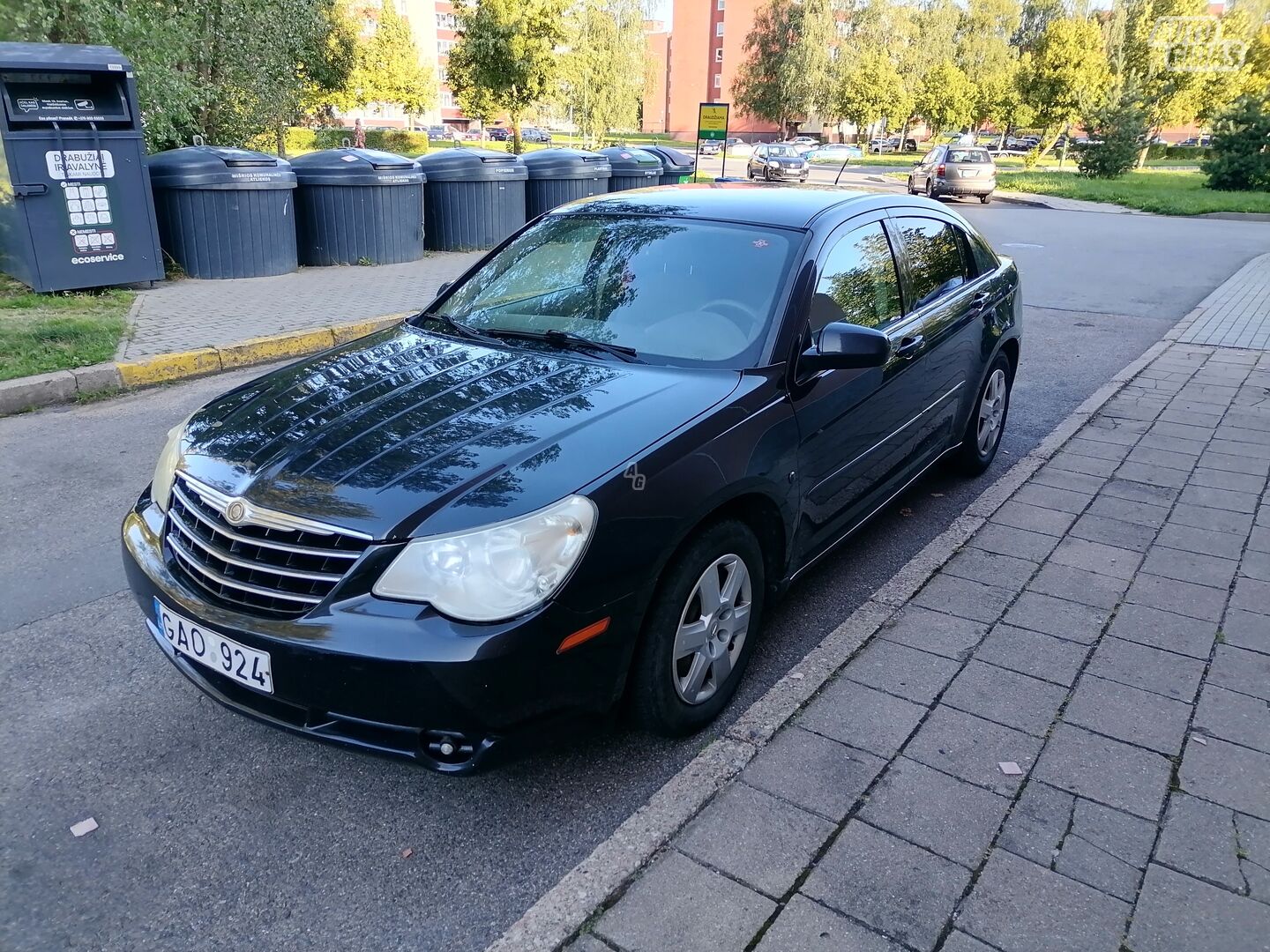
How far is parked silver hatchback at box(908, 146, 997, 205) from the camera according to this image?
90.1 feet

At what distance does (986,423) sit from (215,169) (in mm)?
8130

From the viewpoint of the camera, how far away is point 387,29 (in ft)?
177

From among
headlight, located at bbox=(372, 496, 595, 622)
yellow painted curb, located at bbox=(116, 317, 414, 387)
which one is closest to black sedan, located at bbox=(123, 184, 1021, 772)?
headlight, located at bbox=(372, 496, 595, 622)

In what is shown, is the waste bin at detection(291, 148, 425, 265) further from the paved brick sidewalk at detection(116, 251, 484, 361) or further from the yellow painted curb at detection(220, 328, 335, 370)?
the yellow painted curb at detection(220, 328, 335, 370)

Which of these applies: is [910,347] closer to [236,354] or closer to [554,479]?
[554,479]

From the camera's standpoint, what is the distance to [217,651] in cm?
251

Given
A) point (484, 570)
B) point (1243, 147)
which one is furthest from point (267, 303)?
point (1243, 147)

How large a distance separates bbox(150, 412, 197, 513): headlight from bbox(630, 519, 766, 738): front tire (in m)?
1.55

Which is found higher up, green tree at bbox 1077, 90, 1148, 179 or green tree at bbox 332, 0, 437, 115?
green tree at bbox 332, 0, 437, 115

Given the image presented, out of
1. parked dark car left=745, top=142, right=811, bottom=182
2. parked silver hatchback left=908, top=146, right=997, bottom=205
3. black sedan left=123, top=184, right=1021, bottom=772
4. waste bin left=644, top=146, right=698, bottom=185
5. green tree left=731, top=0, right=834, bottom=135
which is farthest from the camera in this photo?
green tree left=731, top=0, right=834, bottom=135

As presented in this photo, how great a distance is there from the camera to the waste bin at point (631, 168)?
14.6m

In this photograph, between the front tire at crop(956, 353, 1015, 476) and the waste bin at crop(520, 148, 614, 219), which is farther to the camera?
the waste bin at crop(520, 148, 614, 219)

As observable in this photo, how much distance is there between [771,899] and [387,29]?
197 feet

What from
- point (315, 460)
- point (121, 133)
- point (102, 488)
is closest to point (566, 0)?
point (121, 133)
